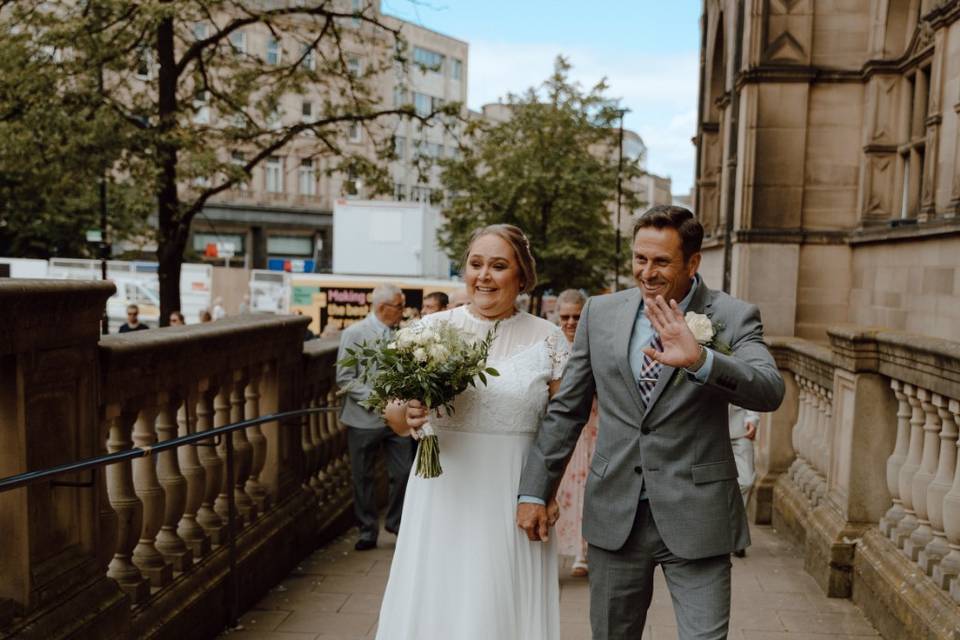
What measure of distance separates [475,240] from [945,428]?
8.08 feet

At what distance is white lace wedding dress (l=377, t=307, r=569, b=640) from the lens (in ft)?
11.8

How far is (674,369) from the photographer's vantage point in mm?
3127

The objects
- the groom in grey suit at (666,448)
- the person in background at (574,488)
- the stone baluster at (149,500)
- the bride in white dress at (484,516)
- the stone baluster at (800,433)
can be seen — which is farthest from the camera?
the stone baluster at (800,433)

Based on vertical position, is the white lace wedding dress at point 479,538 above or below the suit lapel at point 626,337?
below

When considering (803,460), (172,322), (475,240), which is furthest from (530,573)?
(172,322)

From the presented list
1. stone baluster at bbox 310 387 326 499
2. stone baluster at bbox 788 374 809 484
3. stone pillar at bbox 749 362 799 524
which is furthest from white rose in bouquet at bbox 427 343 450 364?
stone pillar at bbox 749 362 799 524

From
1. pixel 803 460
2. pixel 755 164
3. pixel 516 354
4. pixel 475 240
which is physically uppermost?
pixel 755 164

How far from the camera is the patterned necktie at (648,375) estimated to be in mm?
3229

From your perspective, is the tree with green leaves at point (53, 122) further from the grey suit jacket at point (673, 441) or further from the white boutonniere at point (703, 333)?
the white boutonniere at point (703, 333)

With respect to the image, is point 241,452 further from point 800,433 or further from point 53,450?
point 800,433

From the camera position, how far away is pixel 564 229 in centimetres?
3259

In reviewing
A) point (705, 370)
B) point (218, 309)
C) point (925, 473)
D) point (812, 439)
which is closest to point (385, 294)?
point (812, 439)

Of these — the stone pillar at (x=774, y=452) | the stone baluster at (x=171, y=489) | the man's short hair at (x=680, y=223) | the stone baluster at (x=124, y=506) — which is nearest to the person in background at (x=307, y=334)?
the stone baluster at (x=171, y=489)

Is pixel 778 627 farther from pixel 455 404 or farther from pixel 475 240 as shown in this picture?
pixel 475 240
